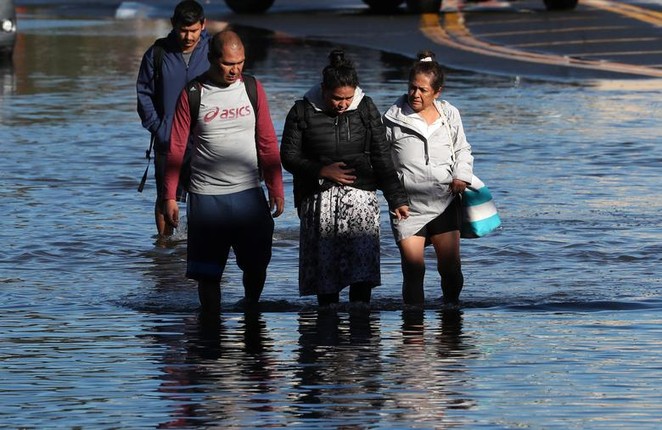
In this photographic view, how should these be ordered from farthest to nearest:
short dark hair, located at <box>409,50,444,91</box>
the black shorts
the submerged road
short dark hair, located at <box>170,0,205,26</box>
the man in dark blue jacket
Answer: the submerged road, the man in dark blue jacket, short dark hair, located at <box>170,0,205,26</box>, the black shorts, short dark hair, located at <box>409,50,444,91</box>

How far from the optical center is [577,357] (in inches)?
307

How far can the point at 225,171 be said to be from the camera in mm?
8648

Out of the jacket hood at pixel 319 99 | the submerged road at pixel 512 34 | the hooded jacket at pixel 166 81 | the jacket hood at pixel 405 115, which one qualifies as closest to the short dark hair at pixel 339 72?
the jacket hood at pixel 319 99

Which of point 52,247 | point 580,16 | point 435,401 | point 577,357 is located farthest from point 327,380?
point 580,16

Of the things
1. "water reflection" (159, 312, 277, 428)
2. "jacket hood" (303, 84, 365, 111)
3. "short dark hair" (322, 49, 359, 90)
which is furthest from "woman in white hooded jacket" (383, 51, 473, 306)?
"water reflection" (159, 312, 277, 428)

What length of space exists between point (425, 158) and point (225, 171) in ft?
3.14

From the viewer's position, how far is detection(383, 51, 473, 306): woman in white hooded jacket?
8797 mm

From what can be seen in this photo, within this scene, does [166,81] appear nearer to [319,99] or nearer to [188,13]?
→ [188,13]

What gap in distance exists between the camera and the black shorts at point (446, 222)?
901 cm

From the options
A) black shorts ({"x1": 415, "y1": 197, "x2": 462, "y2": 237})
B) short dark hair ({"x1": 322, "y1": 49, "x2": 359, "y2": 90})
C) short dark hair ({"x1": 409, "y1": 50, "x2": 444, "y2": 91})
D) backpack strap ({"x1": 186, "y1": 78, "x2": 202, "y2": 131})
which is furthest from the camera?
black shorts ({"x1": 415, "y1": 197, "x2": 462, "y2": 237})

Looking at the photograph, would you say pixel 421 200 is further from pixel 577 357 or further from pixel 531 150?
pixel 531 150

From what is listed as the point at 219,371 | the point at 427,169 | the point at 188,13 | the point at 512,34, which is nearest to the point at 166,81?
the point at 188,13

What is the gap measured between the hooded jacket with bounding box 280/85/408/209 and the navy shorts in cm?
27

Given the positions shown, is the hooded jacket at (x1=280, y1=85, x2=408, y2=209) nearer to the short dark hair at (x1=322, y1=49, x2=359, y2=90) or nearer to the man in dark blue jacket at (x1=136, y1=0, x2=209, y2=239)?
the short dark hair at (x1=322, y1=49, x2=359, y2=90)
